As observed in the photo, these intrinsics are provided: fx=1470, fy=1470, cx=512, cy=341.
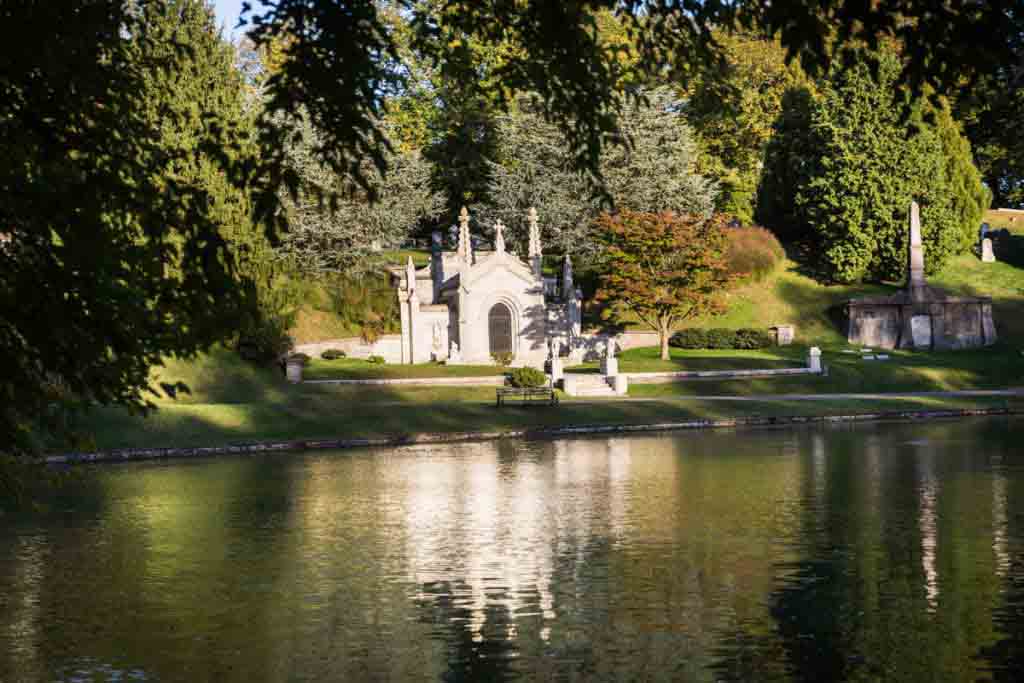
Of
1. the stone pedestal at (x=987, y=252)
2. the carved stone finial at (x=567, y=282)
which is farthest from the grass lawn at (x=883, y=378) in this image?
the stone pedestal at (x=987, y=252)

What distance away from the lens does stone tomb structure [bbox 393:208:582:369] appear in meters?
73.9

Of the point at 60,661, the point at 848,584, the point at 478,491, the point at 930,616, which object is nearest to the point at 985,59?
the point at 930,616

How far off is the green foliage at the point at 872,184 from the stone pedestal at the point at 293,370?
33321mm

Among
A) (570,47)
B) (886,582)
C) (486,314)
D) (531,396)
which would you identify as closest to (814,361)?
(531,396)

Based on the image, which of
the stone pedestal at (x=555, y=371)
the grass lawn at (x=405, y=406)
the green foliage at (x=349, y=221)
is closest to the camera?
the grass lawn at (x=405, y=406)

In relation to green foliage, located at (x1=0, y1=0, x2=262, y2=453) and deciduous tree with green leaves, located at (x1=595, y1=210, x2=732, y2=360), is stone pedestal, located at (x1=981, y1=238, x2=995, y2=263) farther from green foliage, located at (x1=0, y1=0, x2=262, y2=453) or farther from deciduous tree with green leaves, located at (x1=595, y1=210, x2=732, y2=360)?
green foliage, located at (x1=0, y1=0, x2=262, y2=453)

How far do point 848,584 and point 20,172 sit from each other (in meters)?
11.5

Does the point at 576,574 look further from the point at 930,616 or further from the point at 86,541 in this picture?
the point at 86,541

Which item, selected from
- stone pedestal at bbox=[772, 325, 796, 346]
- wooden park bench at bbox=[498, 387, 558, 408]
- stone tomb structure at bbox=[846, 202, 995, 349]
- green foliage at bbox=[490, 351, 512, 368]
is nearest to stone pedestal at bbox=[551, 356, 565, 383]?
wooden park bench at bbox=[498, 387, 558, 408]

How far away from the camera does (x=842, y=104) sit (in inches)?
3268

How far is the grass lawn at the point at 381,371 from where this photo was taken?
6500 centimetres

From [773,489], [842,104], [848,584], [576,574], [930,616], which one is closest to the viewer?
[930,616]

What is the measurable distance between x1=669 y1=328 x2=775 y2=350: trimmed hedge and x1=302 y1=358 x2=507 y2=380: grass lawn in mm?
11935

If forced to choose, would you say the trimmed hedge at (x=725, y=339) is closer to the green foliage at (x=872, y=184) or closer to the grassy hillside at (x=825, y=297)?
the grassy hillside at (x=825, y=297)
